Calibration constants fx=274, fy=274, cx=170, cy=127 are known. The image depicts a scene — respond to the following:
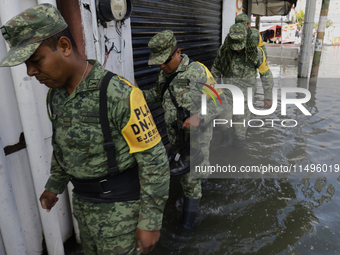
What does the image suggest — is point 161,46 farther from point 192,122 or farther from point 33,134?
point 33,134

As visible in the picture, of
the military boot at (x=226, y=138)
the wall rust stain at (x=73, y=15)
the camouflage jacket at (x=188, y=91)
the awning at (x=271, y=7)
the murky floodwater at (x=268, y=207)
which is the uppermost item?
the awning at (x=271, y=7)

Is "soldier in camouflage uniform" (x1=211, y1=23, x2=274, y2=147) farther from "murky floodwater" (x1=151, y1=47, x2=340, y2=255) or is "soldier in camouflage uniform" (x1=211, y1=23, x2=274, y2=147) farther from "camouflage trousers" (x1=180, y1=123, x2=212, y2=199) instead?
"camouflage trousers" (x1=180, y1=123, x2=212, y2=199)

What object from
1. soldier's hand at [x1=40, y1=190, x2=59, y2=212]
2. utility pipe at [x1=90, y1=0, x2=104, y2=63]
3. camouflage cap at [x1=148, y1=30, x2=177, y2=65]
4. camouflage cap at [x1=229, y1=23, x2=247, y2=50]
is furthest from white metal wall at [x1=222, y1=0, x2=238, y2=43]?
soldier's hand at [x1=40, y1=190, x2=59, y2=212]

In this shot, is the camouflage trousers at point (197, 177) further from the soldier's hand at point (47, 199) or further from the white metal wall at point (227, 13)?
the white metal wall at point (227, 13)

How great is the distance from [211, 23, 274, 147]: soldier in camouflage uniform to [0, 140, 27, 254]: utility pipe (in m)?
3.37

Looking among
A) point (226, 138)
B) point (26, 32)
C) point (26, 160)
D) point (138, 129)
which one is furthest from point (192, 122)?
point (226, 138)

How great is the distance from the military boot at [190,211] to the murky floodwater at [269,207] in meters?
0.09

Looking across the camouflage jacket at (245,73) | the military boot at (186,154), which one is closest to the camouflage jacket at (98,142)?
the military boot at (186,154)

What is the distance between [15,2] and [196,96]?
1.58 meters

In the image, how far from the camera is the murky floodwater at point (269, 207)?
2592mm

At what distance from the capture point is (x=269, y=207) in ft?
10.3

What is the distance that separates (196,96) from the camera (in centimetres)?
259

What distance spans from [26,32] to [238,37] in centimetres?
334

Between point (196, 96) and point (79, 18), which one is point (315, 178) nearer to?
point (196, 96)
